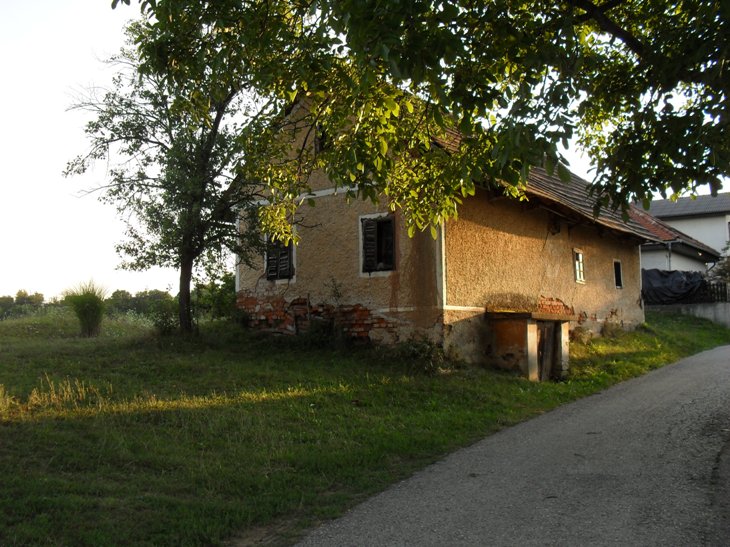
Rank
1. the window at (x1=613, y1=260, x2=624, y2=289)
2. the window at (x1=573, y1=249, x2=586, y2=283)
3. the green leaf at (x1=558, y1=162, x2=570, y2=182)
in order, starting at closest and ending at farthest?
the green leaf at (x1=558, y1=162, x2=570, y2=182) < the window at (x1=573, y1=249, x2=586, y2=283) < the window at (x1=613, y1=260, x2=624, y2=289)

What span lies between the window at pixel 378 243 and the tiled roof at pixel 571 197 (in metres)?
2.93

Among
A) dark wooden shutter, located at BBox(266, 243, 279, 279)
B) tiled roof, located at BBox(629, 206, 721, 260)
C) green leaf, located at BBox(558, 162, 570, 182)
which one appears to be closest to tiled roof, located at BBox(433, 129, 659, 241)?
dark wooden shutter, located at BBox(266, 243, 279, 279)

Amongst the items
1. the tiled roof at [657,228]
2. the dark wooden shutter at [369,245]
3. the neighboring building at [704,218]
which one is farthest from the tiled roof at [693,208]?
the dark wooden shutter at [369,245]

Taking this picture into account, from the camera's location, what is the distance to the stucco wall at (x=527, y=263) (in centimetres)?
1359

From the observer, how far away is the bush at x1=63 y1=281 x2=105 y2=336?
16.6 m

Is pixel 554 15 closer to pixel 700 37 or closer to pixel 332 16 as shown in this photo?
pixel 700 37

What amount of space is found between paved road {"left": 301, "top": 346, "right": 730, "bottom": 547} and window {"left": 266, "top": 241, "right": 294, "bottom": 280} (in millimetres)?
7498

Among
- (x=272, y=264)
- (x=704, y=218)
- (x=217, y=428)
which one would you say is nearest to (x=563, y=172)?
(x=217, y=428)

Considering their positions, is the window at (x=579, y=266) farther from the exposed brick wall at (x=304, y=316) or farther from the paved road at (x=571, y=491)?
the paved road at (x=571, y=491)

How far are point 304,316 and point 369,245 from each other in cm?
237

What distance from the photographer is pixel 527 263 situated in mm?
15641

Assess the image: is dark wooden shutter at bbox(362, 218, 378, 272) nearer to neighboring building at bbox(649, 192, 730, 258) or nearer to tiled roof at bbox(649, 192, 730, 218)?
tiled roof at bbox(649, 192, 730, 218)

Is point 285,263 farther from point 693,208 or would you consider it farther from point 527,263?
point 693,208

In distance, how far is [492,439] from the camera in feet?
26.7
